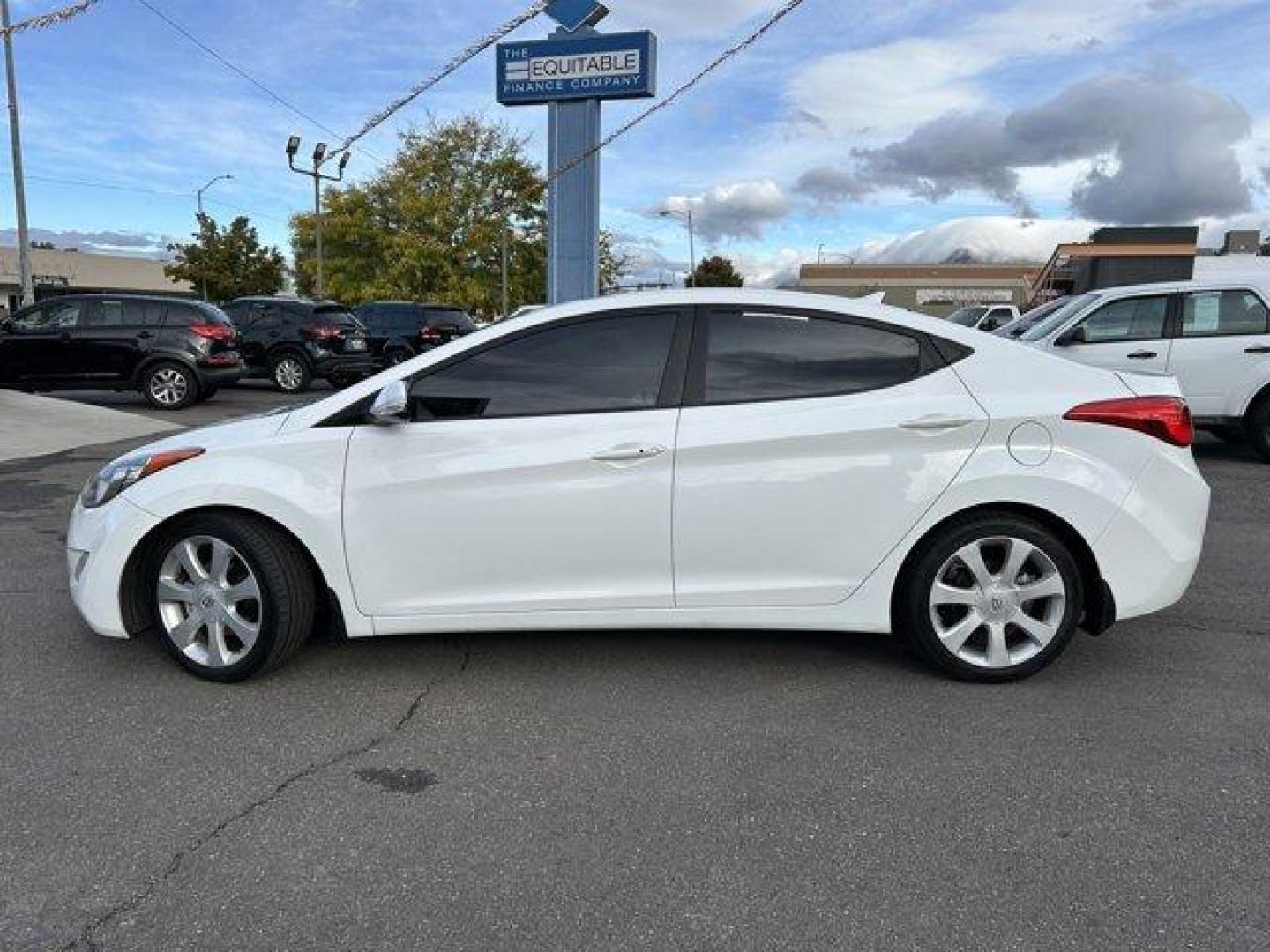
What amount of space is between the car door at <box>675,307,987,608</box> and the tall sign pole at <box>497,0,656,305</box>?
1605 cm

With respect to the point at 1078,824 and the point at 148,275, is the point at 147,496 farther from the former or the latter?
the point at 148,275

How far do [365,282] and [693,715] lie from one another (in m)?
41.4

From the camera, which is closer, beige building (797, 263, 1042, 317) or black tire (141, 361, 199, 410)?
black tire (141, 361, 199, 410)

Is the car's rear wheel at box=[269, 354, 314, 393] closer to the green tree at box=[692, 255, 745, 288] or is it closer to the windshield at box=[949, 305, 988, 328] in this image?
the windshield at box=[949, 305, 988, 328]

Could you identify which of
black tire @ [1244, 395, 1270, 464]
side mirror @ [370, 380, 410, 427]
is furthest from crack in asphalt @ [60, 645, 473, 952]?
black tire @ [1244, 395, 1270, 464]

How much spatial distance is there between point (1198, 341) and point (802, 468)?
7.28 m

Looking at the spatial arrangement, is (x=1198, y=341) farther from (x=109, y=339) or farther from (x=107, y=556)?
(x=109, y=339)

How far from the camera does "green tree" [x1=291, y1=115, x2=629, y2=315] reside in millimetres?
40031

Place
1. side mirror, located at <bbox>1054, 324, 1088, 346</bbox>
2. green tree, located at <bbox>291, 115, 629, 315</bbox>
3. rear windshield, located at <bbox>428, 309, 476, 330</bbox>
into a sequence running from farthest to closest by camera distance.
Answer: green tree, located at <bbox>291, 115, 629, 315</bbox> → rear windshield, located at <bbox>428, 309, 476, 330</bbox> → side mirror, located at <bbox>1054, 324, 1088, 346</bbox>

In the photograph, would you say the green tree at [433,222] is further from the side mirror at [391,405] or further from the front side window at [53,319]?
the side mirror at [391,405]

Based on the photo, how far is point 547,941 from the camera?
2.36 m

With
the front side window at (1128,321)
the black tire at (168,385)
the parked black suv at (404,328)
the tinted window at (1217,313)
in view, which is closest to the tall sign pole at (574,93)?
the parked black suv at (404,328)

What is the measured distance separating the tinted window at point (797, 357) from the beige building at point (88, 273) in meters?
61.0

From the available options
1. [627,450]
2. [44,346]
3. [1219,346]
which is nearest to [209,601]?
[627,450]
